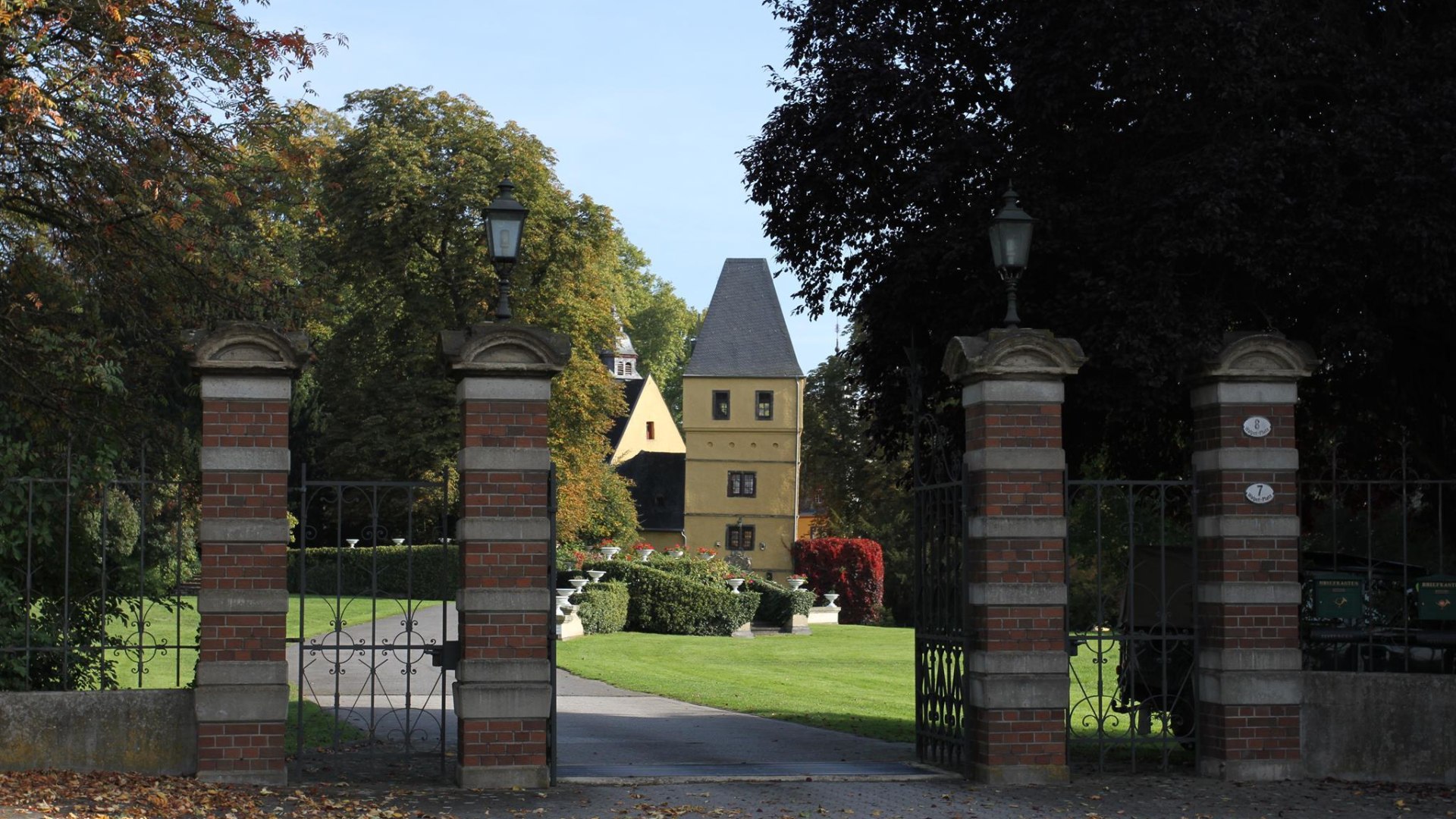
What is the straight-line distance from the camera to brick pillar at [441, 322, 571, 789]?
10.3 m

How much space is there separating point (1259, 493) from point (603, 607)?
24604 mm

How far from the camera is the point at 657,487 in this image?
71562 millimetres

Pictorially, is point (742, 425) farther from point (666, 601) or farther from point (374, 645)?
point (374, 645)

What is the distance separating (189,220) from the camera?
14312mm

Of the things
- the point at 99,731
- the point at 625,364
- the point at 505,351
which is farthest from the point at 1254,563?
the point at 625,364

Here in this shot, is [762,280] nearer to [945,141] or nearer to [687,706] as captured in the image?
[687,706]

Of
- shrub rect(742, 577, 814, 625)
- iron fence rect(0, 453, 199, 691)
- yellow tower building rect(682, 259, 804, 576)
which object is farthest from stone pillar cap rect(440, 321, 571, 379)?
yellow tower building rect(682, 259, 804, 576)

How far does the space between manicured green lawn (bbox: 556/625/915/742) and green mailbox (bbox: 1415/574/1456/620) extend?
545cm

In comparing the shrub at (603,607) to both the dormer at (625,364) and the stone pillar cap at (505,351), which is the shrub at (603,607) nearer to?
the stone pillar cap at (505,351)

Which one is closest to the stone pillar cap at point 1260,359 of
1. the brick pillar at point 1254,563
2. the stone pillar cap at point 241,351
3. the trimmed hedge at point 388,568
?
the brick pillar at point 1254,563

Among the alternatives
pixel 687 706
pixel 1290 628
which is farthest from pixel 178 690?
pixel 687 706

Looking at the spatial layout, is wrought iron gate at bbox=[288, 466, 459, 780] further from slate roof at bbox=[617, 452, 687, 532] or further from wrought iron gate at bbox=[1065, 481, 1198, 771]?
slate roof at bbox=[617, 452, 687, 532]

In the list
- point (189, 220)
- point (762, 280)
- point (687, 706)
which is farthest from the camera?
point (762, 280)

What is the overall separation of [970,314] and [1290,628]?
11.9 ft
